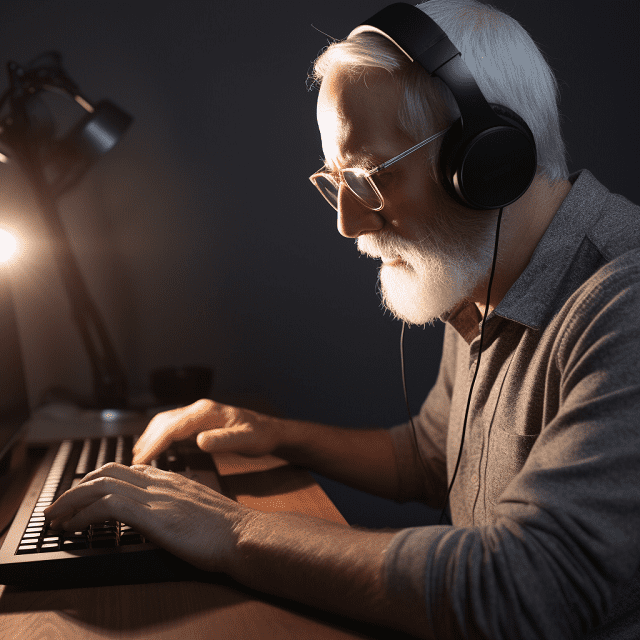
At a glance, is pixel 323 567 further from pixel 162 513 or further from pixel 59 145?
pixel 59 145

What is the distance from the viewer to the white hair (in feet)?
2.30

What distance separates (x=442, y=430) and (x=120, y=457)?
0.57 m

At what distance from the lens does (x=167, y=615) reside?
528 millimetres

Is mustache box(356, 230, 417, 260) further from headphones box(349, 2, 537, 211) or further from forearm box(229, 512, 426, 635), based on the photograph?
forearm box(229, 512, 426, 635)

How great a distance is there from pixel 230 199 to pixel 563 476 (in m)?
1.09

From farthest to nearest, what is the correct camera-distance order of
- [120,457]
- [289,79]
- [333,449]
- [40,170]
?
1. [289,79]
2. [40,170]
3. [333,449]
4. [120,457]

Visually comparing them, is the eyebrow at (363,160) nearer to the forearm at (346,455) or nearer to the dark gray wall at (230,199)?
the forearm at (346,455)

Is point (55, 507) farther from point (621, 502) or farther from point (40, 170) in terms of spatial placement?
point (40, 170)

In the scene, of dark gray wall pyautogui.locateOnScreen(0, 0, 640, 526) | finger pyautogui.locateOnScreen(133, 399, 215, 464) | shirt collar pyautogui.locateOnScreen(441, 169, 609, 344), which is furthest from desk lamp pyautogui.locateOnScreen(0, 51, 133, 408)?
shirt collar pyautogui.locateOnScreen(441, 169, 609, 344)

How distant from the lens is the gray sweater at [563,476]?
0.49m

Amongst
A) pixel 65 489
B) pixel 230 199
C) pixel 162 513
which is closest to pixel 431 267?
pixel 162 513

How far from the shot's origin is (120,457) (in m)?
0.85

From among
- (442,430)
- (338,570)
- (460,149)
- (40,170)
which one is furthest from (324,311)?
(338,570)

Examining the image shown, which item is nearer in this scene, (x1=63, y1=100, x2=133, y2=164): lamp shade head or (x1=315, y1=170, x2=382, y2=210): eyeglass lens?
(x1=315, y1=170, x2=382, y2=210): eyeglass lens
